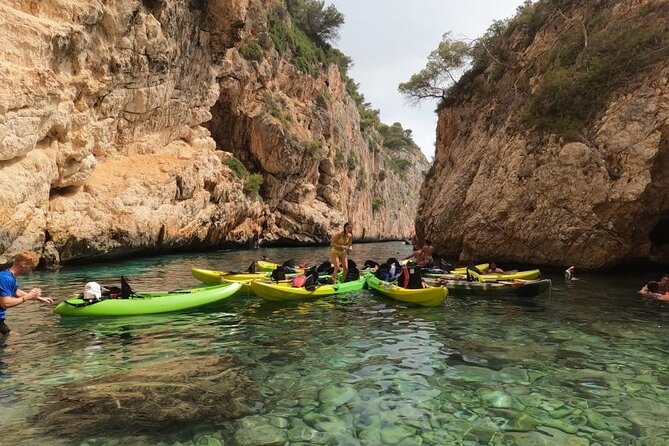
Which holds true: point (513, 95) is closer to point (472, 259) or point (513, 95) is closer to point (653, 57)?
point (653, 57)

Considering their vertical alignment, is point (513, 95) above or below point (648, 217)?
above

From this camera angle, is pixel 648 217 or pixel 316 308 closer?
pixel 316 308

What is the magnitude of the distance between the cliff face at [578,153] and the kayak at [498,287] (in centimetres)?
626

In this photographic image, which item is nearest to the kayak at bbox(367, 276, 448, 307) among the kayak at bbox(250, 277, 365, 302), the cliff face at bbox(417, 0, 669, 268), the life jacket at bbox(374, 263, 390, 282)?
the life jacket at bbox(374, 263, 390, 282)

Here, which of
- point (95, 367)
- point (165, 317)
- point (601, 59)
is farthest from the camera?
point (601, 59)

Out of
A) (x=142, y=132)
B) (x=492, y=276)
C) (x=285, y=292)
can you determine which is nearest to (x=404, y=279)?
(x=285, y=292)

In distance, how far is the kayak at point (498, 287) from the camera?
10750mm

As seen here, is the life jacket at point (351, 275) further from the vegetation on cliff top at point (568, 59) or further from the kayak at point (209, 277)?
→ the vegetation on cliff top at point (568, 59)

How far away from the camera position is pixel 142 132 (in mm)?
23359

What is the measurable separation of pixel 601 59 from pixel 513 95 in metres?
5.63

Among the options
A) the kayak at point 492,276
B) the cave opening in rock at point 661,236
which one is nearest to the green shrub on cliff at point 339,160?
the cave opening in rock at point 661,236

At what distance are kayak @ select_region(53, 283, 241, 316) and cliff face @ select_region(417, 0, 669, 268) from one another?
41.0 feet

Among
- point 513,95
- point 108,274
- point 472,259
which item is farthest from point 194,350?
point 513,95

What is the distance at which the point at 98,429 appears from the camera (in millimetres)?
3742
